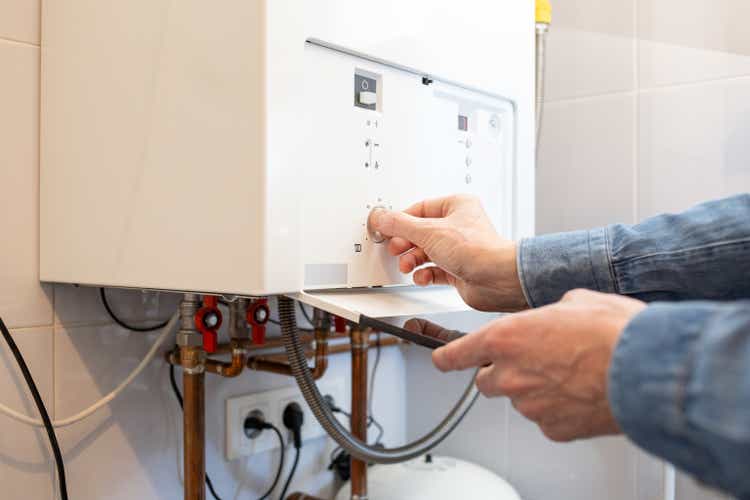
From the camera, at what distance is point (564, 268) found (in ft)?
2.16

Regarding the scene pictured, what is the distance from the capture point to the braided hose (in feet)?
2.17

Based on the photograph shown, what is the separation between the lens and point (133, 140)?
60 cm

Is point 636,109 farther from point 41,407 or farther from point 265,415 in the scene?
point 41,407

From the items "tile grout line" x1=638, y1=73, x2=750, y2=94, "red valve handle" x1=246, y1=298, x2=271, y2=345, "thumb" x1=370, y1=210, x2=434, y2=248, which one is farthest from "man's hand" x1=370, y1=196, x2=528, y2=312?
"tile grout line" x1=638, y1=73, x2=750, y2=94

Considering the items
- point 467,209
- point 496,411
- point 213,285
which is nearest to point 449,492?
point 496,411

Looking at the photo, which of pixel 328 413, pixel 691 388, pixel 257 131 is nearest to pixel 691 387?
pixel 691 388

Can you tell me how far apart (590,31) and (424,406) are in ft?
2.38

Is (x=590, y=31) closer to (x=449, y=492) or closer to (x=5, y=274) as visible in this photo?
(x=449, y=492)

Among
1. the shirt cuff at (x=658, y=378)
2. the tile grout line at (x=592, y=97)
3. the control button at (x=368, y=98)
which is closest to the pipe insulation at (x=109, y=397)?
the control button at (x=368, y=98)

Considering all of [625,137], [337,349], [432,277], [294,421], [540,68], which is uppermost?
[540,68]

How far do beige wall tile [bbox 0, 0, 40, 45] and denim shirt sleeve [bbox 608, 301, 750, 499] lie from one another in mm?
697

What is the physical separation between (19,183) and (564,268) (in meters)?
0.60

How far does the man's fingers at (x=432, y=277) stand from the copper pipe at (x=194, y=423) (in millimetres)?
269

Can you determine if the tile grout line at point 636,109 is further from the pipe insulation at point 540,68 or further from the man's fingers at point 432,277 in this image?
the man's fingers at point 432,277
